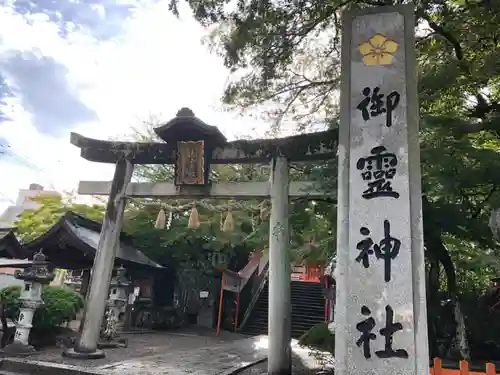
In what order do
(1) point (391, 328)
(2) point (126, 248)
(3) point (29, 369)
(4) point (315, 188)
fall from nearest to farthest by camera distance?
(1) point (391, 328)
(3) point (29, 369)
(4) point (315, 188)
(2) point (126, 248)

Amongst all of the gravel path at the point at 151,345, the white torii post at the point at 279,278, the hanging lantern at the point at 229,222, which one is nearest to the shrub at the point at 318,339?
the gravel path at the point at 151,345

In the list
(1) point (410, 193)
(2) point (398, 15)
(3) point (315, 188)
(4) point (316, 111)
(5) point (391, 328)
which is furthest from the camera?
(4) point (316, 111)

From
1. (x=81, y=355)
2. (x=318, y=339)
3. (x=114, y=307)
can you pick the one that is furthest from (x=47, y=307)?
(x=318, y=339)

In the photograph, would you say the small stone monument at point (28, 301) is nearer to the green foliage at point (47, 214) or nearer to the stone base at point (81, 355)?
the stone base at point (81, 355)

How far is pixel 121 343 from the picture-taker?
10922 millimetres

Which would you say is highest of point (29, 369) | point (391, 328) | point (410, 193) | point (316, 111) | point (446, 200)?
point (316, 111)

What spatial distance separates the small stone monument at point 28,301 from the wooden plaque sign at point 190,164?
3654mm

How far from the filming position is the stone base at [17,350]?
27.2 ft

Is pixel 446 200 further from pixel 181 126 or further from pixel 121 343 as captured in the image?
pixel 121 343

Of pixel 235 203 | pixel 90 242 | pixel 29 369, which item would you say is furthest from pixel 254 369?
pixel 90 242

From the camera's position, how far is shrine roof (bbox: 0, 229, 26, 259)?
12211 mm

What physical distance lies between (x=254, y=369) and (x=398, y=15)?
24.5ft

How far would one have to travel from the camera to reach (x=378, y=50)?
5.67 meters

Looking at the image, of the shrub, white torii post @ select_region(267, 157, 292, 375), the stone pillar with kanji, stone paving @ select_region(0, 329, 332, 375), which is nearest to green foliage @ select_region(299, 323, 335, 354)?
the shrub
